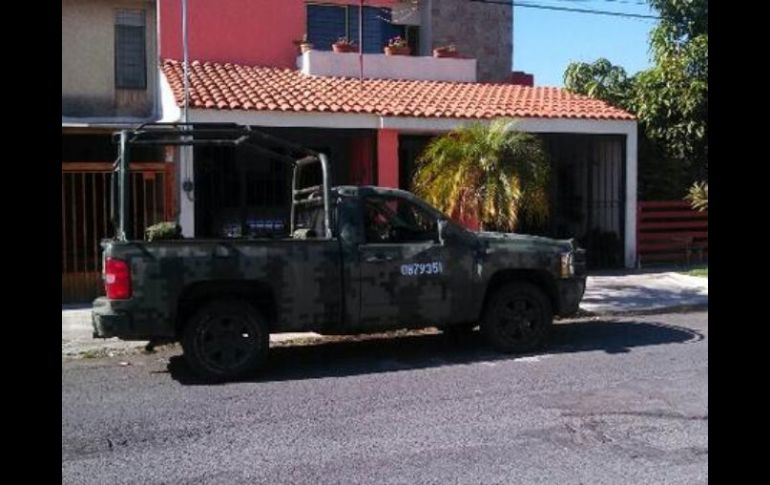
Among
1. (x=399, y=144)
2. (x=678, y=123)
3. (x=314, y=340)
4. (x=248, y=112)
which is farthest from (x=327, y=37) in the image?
(x=314, y=340)

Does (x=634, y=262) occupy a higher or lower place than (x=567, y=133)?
lower

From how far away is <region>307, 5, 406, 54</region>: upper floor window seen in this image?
18453 millimetres

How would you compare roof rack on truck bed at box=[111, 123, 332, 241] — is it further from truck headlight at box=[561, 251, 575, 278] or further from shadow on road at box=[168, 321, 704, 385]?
truck headlight at box=[561, 251, 575, 278]

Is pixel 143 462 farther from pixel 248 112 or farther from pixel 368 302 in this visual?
pixel 248 112

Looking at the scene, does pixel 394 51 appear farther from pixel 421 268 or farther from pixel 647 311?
pixel 421 268

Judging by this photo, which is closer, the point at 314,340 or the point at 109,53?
the point at 314,340

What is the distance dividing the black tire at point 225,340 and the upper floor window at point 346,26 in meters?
11.7

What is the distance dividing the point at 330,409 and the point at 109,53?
1095 centimetres

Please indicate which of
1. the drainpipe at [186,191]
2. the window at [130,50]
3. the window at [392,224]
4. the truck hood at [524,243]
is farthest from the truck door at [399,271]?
the window at [130,50]

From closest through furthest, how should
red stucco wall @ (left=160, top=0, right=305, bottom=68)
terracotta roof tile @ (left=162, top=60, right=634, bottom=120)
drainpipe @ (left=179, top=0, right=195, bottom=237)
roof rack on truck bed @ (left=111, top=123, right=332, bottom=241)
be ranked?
roof rack on truck bed @ (left=111, top=123, right=332, bottom=241) < drainpipe @ (left=179, top=0, right=195, bottom=237) < terracotta roof tile @ (left=162, top=60, right=634, bottom=120) < red stucco wall @ (left=160, top=0, right=305, bottom=68)

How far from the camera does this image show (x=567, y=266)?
8.91 m

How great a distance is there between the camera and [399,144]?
48.8ft

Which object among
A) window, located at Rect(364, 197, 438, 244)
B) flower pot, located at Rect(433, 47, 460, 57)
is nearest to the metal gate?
window, located at Rect(364, 197, 438, 244)

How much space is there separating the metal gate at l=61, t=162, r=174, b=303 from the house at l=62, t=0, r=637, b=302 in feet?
0.72
